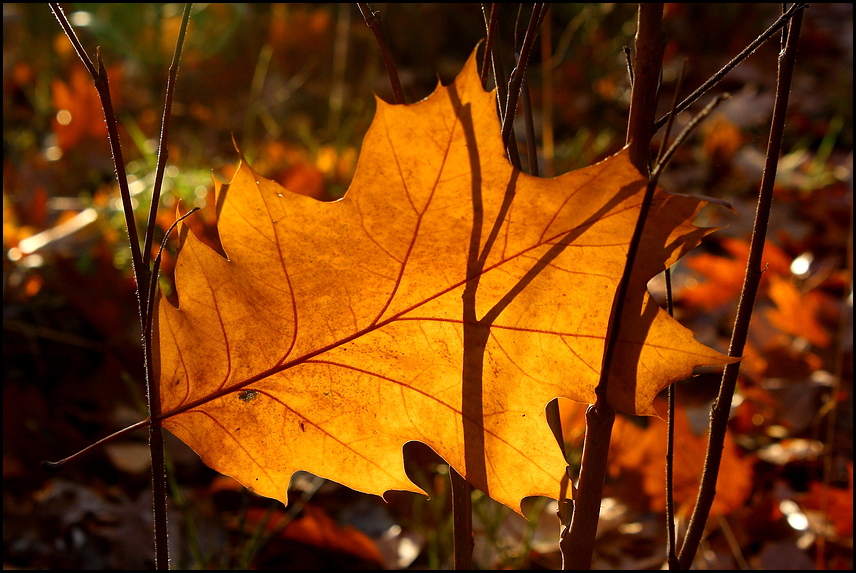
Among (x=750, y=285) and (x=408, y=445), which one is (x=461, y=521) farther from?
(x=408, y=445)

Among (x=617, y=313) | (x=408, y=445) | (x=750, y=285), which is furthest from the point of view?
(x=408, y=445)

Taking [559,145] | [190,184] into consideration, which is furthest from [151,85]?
[559,145]

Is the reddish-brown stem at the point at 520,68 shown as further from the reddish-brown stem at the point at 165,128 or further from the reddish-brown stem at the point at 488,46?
the reddish-brown stem at the point at 165,128

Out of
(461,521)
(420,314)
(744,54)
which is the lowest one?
(461,521)

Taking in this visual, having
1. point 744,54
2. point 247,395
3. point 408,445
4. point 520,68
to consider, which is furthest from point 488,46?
point 408,445

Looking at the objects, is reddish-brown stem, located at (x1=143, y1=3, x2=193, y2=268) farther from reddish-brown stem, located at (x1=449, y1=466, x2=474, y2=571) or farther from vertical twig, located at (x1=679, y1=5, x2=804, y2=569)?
vertical twig, located at (x1=679, y1=5, x2=804, y2=569)

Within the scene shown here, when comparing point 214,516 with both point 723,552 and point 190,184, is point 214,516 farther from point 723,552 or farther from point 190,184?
point 190,184

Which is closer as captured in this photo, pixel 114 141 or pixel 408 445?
pixel 114 141

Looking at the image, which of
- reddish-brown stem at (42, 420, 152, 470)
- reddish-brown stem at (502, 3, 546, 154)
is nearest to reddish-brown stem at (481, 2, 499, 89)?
reddish-brown stem at (502, 3, 546, 154)
